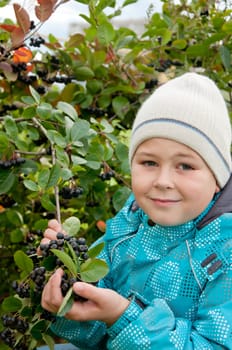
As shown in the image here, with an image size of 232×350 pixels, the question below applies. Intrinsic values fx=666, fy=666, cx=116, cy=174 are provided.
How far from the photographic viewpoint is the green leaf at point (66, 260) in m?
Answer: 1.14

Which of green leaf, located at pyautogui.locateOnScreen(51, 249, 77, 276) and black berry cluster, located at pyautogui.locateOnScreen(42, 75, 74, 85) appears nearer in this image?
green leaf, located at pyautogui.locateOnScreen(51, 249, 77, 276)

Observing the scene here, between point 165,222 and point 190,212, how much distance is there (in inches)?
2.2

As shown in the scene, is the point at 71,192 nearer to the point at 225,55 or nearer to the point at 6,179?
the point at 6,179

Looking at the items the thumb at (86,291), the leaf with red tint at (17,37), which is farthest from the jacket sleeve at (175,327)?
the leaf with red tint at (17,37)

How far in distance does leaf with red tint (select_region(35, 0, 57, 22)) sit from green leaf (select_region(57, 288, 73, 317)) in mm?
805

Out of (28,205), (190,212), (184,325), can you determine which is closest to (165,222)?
(190,212)

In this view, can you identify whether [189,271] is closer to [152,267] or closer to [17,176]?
[152,267]

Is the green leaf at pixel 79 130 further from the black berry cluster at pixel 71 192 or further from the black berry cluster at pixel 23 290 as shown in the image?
the black berry cluster at pixel 23 290

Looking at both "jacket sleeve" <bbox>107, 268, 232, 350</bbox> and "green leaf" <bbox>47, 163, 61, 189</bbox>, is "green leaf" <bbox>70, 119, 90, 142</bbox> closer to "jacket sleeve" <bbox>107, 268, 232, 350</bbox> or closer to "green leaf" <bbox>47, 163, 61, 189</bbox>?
"green leaf" <bbox>47, 163, 61, 189</bbox>

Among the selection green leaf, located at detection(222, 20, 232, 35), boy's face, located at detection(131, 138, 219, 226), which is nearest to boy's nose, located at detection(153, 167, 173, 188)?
boy's face, located at detection(131, 138, 219, 226)

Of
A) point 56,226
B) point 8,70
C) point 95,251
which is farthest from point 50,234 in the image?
point 8,70

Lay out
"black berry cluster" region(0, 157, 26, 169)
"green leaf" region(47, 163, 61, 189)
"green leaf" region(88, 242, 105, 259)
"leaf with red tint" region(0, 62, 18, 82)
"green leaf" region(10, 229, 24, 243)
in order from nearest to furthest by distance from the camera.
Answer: "green leaf" region(88, 242, 105, 259)
"green leaf" region(47, 163, 61, 189)
"black berry cluster" region(0, 157, 26, 169)
"leaf with red tint" region(0, 62, 18, 82)
"green leaf" region(10, 229, 24, 243)

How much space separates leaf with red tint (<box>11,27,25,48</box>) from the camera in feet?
5.71

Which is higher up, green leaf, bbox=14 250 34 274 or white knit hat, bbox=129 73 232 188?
white knit hat, bbox=129 73 232 188
